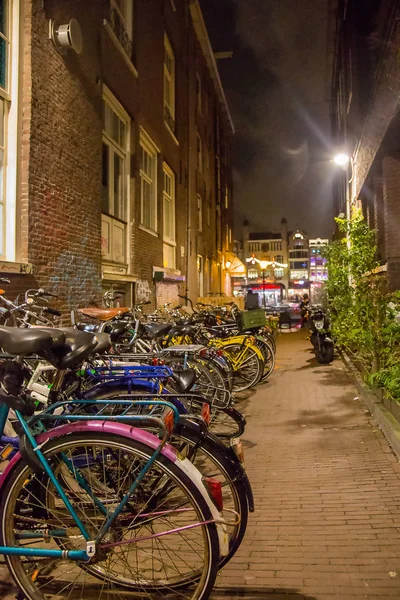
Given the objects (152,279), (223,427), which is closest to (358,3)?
(152,279)

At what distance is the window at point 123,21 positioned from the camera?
10339mm

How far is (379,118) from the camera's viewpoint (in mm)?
8938

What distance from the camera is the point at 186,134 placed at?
16.9 m

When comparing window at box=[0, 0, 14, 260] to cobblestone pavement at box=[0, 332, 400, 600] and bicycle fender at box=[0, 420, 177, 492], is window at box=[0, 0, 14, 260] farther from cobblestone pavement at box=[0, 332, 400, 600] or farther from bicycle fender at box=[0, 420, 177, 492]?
bicycle fender at box=[0, 420, 177, 492]

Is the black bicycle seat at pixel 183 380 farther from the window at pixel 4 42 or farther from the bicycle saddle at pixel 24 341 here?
the window at pixel 4 42

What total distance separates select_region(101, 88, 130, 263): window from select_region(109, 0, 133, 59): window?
1.55m

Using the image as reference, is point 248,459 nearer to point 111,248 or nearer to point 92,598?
point 92,598

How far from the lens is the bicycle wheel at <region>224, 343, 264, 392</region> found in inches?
320

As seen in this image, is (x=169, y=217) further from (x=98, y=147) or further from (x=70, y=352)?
(x=70, y=352)

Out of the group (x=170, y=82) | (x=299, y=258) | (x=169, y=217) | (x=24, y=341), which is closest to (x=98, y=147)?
(x=169, y=217)

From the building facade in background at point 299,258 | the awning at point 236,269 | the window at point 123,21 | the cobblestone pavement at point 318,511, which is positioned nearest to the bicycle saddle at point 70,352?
the cobblestone pavement at point 318,511

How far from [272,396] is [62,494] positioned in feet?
19.1

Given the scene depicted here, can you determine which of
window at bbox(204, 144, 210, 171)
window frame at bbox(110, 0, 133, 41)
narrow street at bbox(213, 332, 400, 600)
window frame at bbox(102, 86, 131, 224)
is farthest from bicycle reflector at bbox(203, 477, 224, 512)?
window at bbox(204, 144, 210, 171)

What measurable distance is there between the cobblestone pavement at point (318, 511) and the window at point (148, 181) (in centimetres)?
745
